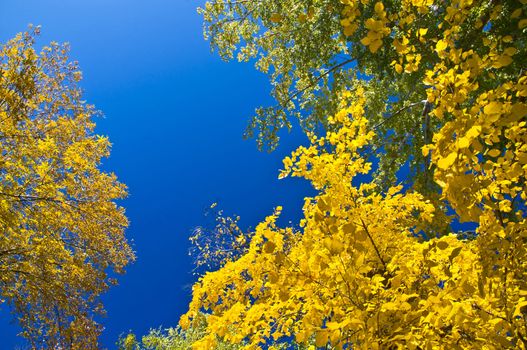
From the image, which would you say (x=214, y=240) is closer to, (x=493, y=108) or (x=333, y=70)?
(x=333, y=70)

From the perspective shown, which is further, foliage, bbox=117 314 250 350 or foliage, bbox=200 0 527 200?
foliage, bbox=117 314 250 350

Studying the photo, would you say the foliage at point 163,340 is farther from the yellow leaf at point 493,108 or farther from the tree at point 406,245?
the yellow leaf at point 493,108

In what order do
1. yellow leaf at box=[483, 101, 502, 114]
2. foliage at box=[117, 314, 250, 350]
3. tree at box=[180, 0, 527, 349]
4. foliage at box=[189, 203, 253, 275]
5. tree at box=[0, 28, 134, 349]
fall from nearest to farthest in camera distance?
yellow leaf at box=[483, 101, 502, 114]
tree at box=[180, 0, 527, 349]
tree at box=[0, 28, 134, 349]
foliage at box=[189, 203, 253, 275]
foliage at box=[117, 314, 250, 350]

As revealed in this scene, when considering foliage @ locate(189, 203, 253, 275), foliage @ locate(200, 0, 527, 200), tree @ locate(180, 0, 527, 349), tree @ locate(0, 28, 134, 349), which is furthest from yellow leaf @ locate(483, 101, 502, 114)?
foliage @ locate(189, 203, 253, 275)

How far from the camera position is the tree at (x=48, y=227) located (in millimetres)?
5301

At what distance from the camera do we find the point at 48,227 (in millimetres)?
5660

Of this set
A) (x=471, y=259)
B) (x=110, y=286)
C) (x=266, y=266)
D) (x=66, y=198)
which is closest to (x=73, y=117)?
(x=66, y=198)

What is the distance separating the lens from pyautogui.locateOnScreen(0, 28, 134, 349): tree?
17.4 ft

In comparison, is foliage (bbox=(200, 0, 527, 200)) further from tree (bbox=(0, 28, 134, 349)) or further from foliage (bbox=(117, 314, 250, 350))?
foliage (bbox=(117, 314, 250, 350))

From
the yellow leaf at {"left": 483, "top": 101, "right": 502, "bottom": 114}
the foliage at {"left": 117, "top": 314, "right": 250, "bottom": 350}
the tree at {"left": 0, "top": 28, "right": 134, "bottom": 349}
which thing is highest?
the foliage at {"left": 117, "top": 314, "right": 250, "bottom": 350}

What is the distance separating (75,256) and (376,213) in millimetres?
4890

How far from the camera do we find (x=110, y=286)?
618cm

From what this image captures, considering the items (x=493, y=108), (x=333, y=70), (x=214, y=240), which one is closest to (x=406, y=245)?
(x=493, y=108)

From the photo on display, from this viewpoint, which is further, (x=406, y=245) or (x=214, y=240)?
(x=214, y=240)
